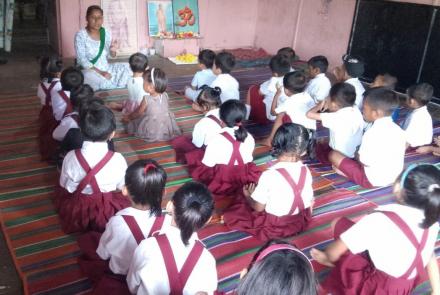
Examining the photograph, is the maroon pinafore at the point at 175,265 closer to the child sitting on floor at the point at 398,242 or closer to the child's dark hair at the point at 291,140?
the child sitting on floor at the point at 398,242

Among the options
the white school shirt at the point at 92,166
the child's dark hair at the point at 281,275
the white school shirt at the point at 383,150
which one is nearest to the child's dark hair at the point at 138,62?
the white school shirt at the point at 92,166

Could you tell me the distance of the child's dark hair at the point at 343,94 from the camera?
3.38m

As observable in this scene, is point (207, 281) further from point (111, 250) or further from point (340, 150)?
point (340, 150)

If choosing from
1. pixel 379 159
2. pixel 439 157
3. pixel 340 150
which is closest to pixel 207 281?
pixel 379 159

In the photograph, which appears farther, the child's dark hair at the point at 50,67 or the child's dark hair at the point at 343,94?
the child's dark hair at the point at 50,67

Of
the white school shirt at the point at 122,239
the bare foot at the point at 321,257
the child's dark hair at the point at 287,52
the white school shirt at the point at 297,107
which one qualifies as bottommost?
the bare foot at the point at 321,257

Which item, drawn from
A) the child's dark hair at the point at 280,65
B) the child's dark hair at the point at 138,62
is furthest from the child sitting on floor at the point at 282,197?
the child's dark hair at the point at 138,62

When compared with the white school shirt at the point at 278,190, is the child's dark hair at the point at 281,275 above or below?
above

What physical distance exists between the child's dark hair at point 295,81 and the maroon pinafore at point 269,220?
1230 millimetres

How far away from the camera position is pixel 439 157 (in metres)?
4.03

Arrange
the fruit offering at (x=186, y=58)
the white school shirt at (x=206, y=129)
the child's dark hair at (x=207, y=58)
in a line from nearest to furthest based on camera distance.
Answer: the white school shirt at (x=206, y=129) < the child's dark hair at (x=207, y=58) < the fruit offering at (x=186, y=58)

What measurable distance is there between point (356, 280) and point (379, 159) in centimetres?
138

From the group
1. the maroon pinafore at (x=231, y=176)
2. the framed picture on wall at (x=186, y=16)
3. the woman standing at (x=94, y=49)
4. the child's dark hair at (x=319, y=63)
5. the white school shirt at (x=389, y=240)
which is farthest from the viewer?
the framed picture on wall at (x=186, y=16)

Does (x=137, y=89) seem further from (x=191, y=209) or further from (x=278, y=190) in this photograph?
(x=191, y=209)
